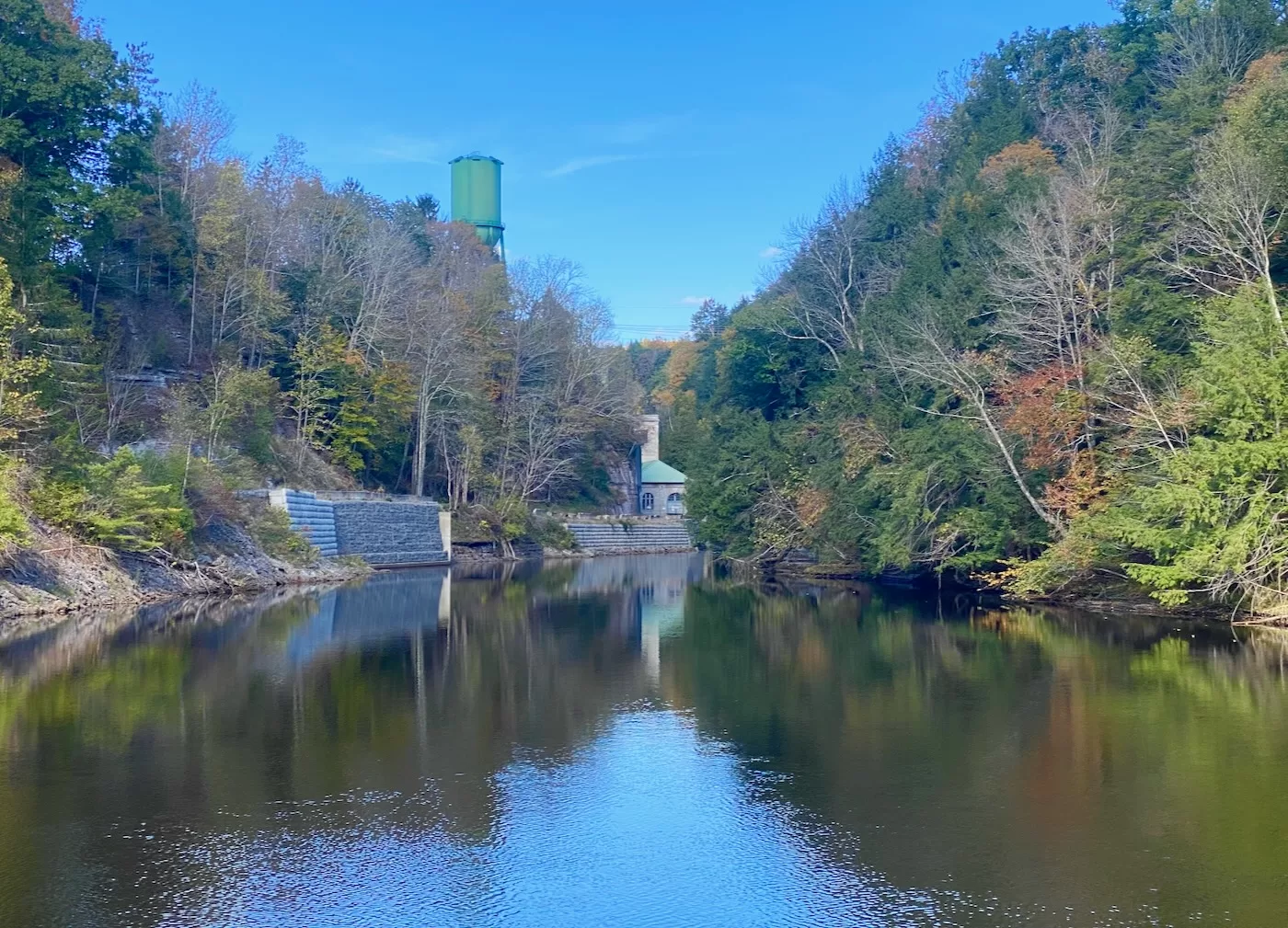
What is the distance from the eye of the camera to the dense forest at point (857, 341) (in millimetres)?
24625

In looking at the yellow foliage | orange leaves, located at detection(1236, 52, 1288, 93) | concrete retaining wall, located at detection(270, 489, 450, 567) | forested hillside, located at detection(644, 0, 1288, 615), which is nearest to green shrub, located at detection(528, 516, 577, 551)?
concrete retaining wall, located at detection(270, 489, 450, 567)

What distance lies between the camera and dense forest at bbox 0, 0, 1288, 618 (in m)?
24.6

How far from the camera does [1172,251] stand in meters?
27.7

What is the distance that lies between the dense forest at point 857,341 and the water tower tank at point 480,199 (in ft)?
49.9

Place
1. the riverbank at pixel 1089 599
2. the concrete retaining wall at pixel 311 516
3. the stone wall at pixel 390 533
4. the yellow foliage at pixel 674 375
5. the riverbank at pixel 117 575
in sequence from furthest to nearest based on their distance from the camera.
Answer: the yellow foliage at pixel 674 375 → the stone wall at pixel 390 533 → the concrete retaining wall at pixel 311 516 → the riverbank at pixel 1089 599 → the riverbank at pixel 117 575

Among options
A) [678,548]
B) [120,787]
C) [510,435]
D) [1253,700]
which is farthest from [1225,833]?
[678,548]

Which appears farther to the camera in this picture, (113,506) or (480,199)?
(480,199)

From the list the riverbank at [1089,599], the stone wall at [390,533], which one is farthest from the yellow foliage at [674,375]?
the riverbank at [1089,599]

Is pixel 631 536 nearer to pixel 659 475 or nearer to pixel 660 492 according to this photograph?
pixel 660 492

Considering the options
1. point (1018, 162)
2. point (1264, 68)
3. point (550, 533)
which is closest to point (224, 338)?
point (550, 533)

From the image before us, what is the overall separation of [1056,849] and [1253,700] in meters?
7.65

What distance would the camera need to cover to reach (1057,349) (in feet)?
98.4

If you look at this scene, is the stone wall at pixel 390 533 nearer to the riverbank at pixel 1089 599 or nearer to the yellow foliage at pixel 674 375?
the riverbank at pixel 1089 599

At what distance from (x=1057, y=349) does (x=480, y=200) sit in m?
54.9
